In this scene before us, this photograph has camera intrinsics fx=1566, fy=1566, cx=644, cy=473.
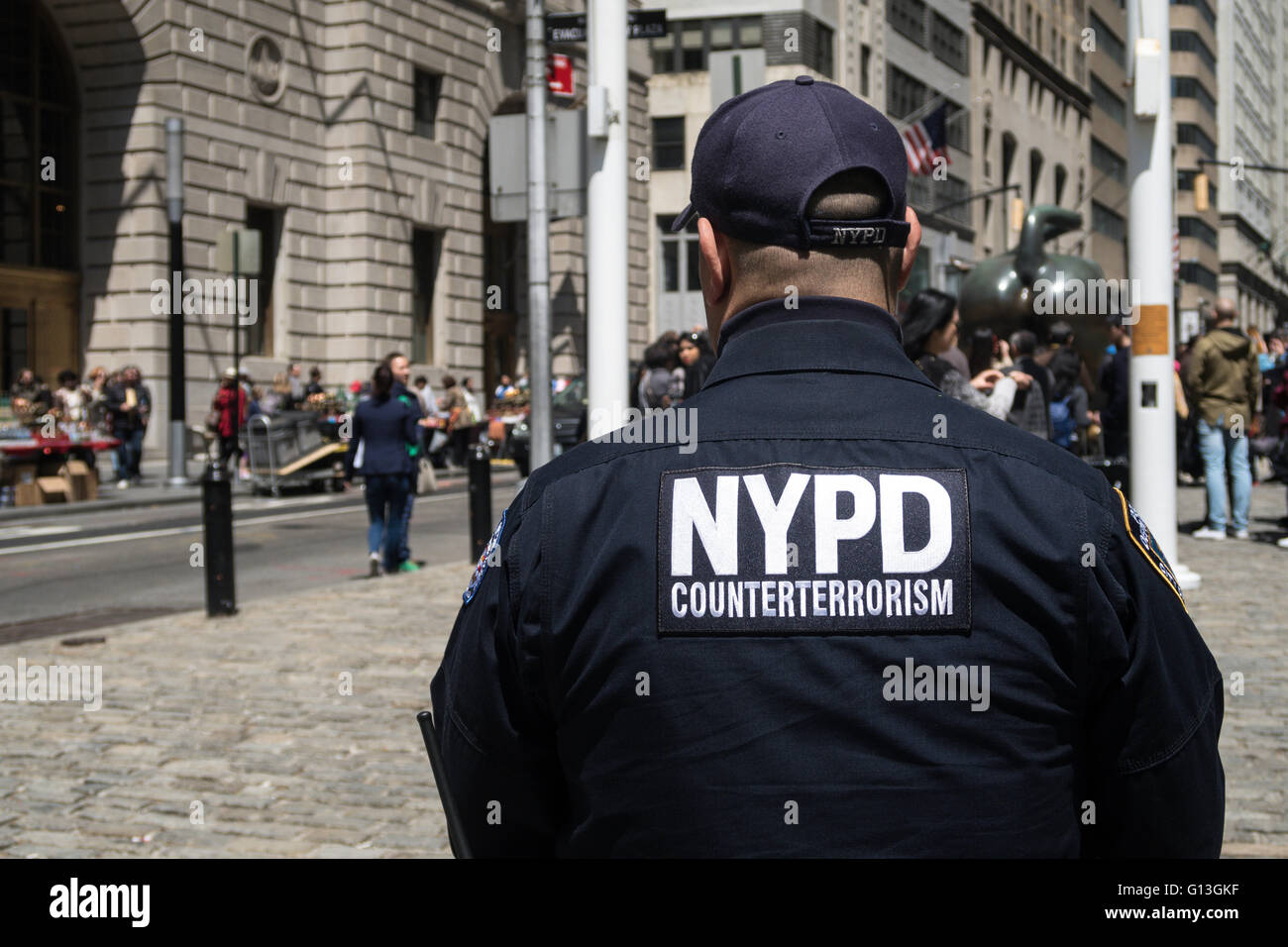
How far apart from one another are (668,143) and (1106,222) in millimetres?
52451

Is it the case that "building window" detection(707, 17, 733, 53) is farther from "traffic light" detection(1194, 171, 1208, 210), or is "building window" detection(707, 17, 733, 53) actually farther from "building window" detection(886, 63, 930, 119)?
"traffic light" detection(1194, 171, 1208, 210)

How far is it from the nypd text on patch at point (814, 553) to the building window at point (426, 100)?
34551mm

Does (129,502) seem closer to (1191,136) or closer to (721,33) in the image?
(721,33)

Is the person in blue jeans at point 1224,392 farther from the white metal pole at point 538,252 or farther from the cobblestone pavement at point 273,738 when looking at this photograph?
the white metal pole at point 538,252

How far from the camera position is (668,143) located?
53.4 metres

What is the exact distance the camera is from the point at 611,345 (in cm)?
1009

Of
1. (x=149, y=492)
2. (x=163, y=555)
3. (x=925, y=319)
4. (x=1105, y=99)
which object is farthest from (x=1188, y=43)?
(x=925, y=319)

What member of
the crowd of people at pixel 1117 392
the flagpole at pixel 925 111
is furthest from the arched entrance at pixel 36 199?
the crowd of people at pixel 1117 392

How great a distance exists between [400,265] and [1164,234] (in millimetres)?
25545

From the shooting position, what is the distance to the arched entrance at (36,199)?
92.4 feet

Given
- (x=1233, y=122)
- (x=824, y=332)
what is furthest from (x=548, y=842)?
(x=1233, y=122)

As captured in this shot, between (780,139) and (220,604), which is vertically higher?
(780,139)

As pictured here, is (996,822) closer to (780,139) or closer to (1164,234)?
(780,139)

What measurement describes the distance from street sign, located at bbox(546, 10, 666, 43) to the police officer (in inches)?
369
